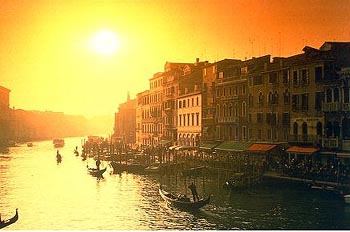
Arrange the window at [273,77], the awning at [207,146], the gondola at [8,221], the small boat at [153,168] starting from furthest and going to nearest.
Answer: the small boat at [153,168]
the window at [273,77]
the awning at [207,146]
the gondola at [8,221]

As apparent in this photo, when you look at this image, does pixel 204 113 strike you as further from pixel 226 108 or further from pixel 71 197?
pixel 71 197

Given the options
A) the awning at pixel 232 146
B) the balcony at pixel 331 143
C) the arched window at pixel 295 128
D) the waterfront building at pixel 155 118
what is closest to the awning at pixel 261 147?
the awning at pixel 232 146

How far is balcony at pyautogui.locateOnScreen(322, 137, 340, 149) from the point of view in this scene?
12.3 m

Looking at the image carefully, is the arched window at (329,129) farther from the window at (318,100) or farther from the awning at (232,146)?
the awning at (232,146)

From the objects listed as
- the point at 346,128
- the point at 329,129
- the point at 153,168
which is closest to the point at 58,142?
the point at 153,168

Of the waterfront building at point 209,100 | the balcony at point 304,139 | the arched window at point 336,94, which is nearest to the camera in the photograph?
the arched window at point 336,94

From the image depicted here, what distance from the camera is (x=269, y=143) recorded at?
43.7 ft

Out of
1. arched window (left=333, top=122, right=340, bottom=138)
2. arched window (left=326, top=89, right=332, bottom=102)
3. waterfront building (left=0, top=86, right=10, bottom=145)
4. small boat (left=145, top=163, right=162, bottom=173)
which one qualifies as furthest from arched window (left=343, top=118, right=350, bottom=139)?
small boat (left=145, top=163, right=162, bottom=173)

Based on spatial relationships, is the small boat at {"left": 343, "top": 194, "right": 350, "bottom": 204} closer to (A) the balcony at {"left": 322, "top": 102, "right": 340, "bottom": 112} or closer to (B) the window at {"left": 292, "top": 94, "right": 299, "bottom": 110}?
(A) the balcony at {"left": 322, "top": 102, "right": 340, "bottom": 112}

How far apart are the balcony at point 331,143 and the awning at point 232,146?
6.39 feet

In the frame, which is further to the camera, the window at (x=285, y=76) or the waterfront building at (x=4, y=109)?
the window at (x=285, y=76)

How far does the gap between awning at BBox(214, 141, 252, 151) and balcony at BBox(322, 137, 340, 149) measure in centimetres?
195

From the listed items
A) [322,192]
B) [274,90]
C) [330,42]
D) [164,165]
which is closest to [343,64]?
[330,42]

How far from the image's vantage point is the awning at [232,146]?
1339 centimetres
